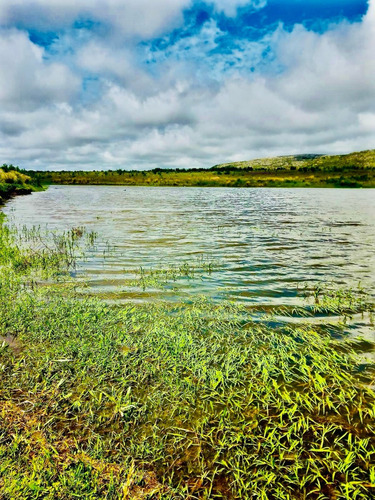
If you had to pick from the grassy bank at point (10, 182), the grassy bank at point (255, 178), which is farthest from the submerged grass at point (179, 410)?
the grassy bank at point (255, 178)

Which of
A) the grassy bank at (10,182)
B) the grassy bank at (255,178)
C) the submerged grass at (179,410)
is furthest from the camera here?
the grassy bank at (255,178)

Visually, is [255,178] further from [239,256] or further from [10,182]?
[239,256]

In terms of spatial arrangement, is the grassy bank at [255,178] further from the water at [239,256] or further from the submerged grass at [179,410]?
the submerged grass at [179,410]

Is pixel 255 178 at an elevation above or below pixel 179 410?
above

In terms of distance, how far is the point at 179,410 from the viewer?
527 centimetres

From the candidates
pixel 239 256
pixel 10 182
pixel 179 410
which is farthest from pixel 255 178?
pixel 179 410

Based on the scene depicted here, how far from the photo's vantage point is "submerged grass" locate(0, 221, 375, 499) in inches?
159

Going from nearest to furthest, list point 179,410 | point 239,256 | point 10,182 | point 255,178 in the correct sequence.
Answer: point 179,410, point 239,256, point 10,182, point 255,178

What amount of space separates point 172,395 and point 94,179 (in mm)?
147889

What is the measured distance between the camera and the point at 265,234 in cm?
2362

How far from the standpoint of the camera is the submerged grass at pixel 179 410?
13.3 feet

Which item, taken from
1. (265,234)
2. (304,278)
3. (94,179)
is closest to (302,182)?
(94,179)

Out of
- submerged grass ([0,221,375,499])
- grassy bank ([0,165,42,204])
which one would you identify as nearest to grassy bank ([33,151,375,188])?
grassy bank ([0,165,42,204])

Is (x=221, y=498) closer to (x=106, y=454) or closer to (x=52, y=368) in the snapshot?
(x=106, y=454)
